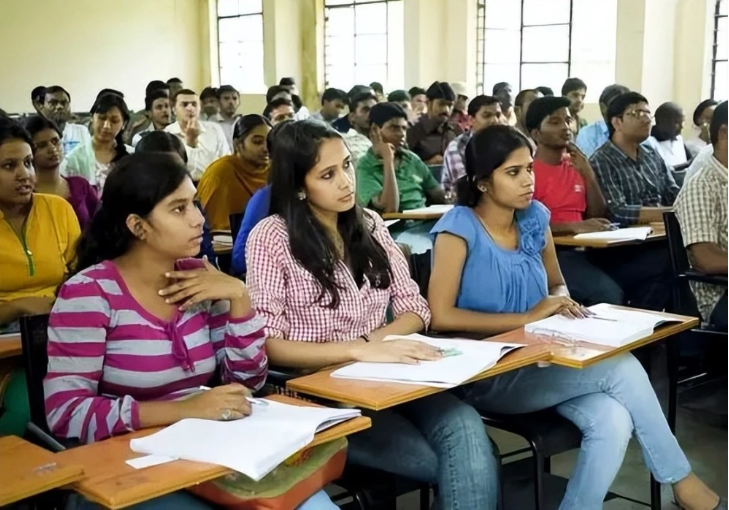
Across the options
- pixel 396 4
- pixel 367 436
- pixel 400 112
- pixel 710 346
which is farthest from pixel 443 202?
pixel 396 4

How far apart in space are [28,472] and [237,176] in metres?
3.24

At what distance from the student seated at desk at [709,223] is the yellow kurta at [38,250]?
2.12 meters

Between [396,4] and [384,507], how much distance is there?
8.99 metres

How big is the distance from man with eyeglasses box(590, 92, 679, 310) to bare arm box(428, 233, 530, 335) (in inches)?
64.4

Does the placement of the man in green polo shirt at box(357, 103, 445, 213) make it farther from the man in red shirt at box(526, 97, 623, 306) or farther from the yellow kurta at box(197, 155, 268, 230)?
the man in red shirt at box(526, 97, 623, 306)

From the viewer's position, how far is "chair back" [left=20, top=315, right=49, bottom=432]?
6.21 ft

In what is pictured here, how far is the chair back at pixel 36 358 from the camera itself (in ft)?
6.21

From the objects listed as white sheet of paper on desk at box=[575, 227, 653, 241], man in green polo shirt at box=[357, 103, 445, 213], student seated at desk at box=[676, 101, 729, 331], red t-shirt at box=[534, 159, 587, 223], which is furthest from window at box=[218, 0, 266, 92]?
student seated at desk at box=[676, 101, 729, 331]

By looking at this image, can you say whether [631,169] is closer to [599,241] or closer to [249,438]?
[599,241]

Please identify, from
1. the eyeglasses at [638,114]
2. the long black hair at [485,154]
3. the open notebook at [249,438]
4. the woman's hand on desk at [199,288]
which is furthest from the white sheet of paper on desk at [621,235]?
the open notebook at [249,438]

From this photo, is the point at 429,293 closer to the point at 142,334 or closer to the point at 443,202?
the point at 142,334

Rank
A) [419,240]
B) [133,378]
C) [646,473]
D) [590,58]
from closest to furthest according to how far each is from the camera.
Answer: [133,378] → [646,473] → [419,240] → [590,58]

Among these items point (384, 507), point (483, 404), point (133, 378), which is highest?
point (133, 378)

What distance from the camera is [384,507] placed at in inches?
83.4
